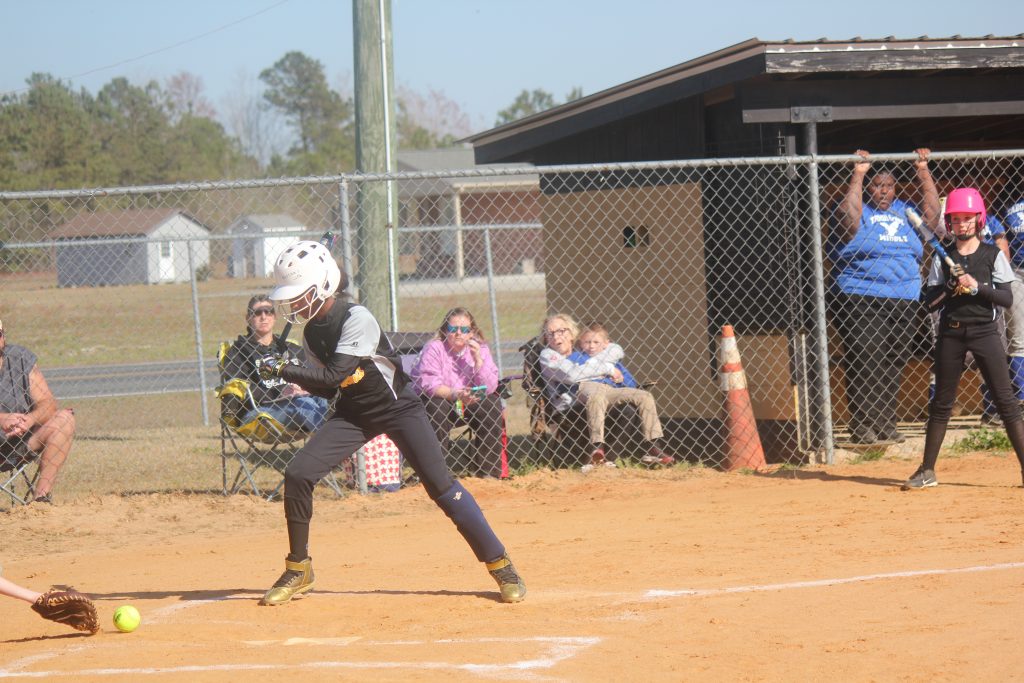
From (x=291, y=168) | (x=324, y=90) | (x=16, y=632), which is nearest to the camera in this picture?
(x=16, y=632)

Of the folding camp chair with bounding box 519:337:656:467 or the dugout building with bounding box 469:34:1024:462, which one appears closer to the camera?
the dugout building with bounding box 469:34:1024:462

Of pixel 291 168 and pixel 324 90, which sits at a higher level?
pixel 324 90

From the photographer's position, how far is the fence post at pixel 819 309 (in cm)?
984

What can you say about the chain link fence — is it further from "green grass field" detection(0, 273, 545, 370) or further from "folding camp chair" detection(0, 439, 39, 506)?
"green grass field" detection(0, 273, 545, 370)

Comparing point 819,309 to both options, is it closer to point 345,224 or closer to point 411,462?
point 345,224

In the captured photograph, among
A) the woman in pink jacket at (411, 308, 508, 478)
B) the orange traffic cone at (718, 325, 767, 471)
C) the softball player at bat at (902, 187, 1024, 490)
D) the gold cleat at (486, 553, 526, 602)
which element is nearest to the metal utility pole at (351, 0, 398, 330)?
the woman in pink jacket at (411, 308, 508, 478)

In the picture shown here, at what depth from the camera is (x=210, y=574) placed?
7508 mm

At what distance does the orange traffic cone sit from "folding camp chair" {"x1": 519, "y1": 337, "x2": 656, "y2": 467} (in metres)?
0.69

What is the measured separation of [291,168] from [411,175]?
57864 mm

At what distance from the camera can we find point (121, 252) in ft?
92.3

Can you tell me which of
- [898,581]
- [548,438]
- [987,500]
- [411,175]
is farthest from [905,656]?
[548,438]

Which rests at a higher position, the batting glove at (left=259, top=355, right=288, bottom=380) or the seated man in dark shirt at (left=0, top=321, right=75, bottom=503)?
the batting glove at (left=259, top=355, right=288, bottom=380)

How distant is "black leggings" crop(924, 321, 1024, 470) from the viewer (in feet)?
28.0

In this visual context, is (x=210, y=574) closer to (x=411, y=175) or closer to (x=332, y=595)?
(x=332, y=595)
